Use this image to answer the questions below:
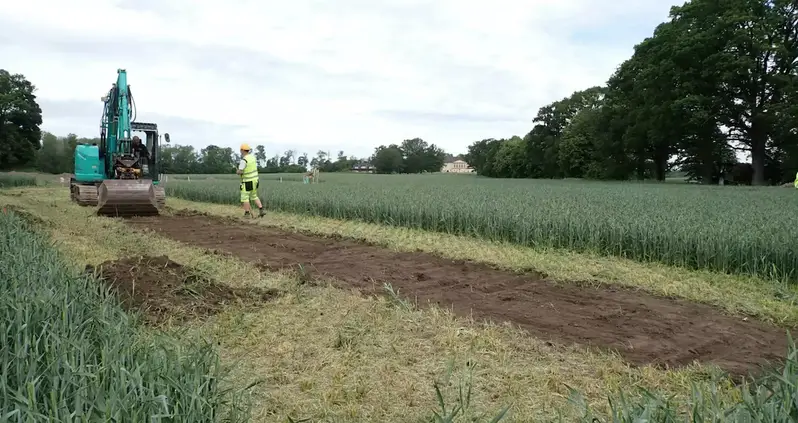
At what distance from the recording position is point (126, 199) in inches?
533

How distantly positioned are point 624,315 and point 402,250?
4.30 m

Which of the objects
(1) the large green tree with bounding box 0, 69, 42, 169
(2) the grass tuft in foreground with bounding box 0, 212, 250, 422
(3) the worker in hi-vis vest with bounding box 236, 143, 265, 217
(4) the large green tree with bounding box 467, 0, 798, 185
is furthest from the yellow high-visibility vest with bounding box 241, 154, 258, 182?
(1) the large green tree with bounding box 0, 69, 42, 169

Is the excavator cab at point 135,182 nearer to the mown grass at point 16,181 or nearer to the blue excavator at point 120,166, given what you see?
the blue excavator at point 120,166

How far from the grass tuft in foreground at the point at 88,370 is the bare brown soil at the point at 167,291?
4.99 feet

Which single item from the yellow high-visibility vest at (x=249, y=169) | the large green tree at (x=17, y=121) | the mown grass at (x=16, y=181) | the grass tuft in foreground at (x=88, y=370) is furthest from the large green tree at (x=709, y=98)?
the large green tree at (x=17, y=121)

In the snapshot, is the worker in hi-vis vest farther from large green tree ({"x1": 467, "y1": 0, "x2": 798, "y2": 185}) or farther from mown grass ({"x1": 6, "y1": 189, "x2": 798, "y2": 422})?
large green tree ({"x1": 467, "y1": 0, "x2": 798, "y2": 185})

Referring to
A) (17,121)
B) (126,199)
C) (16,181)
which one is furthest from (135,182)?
(17,121)

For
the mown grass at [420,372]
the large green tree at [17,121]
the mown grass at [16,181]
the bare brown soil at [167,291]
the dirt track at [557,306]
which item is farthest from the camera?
the large green tree at [17,121]

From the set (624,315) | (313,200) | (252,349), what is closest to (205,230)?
(313,200)

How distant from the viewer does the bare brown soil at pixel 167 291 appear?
200 inches

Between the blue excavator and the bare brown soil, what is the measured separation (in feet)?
26.8

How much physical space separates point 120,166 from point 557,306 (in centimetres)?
1387

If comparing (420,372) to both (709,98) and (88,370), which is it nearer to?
(88,370)

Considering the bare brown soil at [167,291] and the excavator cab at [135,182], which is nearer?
the bare brown soil at [167,291]
